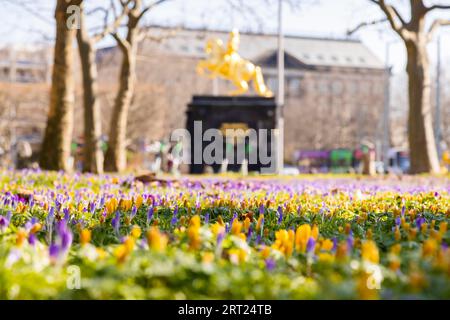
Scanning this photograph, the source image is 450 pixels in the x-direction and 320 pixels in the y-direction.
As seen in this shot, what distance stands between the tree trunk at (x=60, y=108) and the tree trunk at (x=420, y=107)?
9724mm

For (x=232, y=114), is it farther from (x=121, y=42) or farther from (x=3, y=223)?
(x=3, y=223)

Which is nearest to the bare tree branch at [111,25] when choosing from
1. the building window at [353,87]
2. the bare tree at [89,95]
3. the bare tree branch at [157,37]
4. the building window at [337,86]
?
the bare tree at [89,95]

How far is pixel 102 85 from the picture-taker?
53.8 metres

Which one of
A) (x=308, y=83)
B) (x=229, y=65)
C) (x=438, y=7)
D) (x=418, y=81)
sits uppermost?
(x=308, y=83)

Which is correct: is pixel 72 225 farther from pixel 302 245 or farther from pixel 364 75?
pixel 364 75

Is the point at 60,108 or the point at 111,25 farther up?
the point at 111,25

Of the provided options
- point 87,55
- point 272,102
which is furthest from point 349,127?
point 87,55

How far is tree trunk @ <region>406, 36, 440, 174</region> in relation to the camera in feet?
61.7

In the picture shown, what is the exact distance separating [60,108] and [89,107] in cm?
411

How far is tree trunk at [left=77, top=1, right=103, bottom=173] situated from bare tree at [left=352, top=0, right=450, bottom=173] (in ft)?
27.8

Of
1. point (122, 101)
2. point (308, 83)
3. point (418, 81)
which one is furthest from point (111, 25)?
point (308, 83)

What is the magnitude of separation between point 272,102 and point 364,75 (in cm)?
6675

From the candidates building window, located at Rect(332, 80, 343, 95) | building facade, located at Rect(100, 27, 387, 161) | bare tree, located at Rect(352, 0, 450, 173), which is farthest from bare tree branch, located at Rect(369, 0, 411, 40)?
building window, located at Rect(332, 80, 343, 95)

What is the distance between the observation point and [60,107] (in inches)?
581
